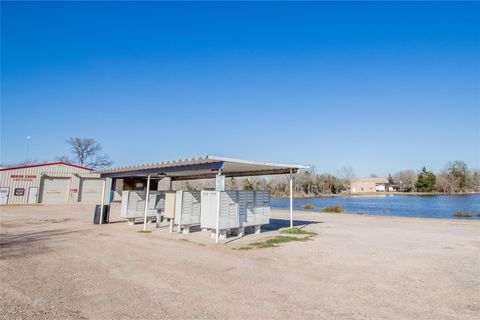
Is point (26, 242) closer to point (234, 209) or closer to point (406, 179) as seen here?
point (234, 209)

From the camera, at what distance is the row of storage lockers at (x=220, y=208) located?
10.1 metres

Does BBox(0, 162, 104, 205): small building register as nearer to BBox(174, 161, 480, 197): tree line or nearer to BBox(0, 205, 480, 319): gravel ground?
BBox(0, 205, 480, 319): gravel ground

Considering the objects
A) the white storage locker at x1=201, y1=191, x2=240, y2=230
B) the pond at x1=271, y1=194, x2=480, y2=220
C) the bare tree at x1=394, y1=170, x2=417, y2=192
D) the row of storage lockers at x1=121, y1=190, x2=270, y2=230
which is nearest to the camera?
the white storage locker at x1=201, y1=191, x2=240, y2=230

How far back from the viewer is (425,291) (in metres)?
4.91

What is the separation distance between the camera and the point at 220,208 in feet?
32.7

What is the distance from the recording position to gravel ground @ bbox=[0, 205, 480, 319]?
406 cm

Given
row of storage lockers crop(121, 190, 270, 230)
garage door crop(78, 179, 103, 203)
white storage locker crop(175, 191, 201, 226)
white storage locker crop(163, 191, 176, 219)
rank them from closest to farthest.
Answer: row of storage lockers crop(121, 190, 270, 230), white storage locker crop(175, 191, 201, 226), white storage locker crop(163, 191, 176, 219), garage door crop(78, 179, 103, 203)

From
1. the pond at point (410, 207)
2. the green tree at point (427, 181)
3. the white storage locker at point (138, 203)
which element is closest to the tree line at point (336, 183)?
the green tree at point (427, 181)

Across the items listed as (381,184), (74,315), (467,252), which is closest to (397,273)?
(467,252)

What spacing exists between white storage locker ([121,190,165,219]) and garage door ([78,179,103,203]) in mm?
20562

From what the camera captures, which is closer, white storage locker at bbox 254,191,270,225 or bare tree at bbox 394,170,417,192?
white storage locker at bbox 254,191,270,225

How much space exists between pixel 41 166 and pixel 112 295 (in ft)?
98.6

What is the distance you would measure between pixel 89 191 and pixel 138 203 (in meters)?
20.9

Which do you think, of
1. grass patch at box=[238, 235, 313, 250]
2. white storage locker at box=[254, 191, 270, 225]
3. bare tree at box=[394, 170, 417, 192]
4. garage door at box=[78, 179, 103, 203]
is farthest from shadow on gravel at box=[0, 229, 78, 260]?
bare tree at box=[394, 170, 417, 192]
